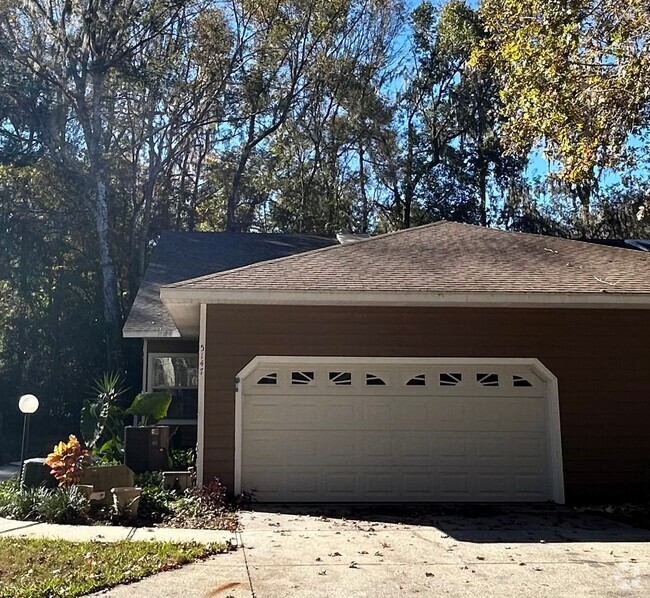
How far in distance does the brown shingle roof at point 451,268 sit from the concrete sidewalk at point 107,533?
332 cm

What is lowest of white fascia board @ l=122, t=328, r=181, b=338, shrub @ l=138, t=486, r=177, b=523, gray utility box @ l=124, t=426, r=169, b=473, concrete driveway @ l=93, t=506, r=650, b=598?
concrete driveway @ l=93, t=506, r=650, b=598

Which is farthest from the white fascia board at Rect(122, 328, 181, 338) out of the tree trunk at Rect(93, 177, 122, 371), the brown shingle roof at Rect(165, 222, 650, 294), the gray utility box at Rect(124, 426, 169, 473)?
the tree trunk at Rect(93, 177, 122, 371)

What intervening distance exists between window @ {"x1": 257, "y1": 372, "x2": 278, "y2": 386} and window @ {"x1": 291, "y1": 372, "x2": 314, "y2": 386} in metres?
0.26

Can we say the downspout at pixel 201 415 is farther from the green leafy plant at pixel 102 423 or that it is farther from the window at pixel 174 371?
the window at pixel 174 371

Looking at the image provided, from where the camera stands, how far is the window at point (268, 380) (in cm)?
1054

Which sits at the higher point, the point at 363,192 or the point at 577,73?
the point at 363,192

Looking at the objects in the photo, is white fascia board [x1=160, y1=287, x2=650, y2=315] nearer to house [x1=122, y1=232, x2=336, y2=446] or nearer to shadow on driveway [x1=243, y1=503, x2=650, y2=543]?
shadow on driveway [x1=243, y1=503, x2=650, y2=543]

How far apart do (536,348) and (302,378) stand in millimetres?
3409

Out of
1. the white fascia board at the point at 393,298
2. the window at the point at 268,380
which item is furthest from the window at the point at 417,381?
the window at the point at 268,380

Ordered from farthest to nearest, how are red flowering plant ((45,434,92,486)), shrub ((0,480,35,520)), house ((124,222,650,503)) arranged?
house ((124,222,650,503)) → red flowering plant ((45,434,92,486)) → shrub ((0,480,35,520))

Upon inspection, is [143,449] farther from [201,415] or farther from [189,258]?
[189,258]

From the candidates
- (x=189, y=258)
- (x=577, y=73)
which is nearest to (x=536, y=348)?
(x=577, y=73)

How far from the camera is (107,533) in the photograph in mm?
7848

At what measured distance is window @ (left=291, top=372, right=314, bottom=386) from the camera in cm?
1058
